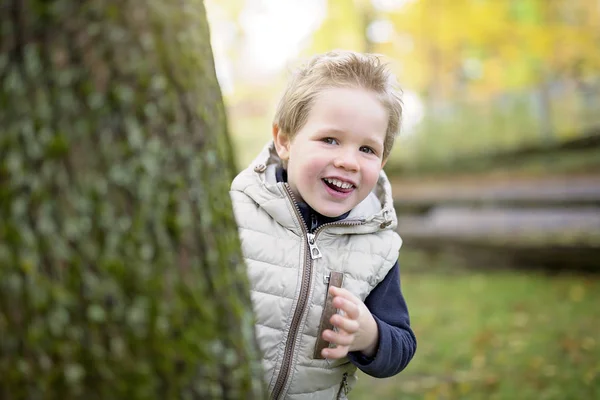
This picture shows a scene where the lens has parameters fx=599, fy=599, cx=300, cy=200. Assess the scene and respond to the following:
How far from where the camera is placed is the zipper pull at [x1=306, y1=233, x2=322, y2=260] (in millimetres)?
2092

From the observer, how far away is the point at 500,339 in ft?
18.6

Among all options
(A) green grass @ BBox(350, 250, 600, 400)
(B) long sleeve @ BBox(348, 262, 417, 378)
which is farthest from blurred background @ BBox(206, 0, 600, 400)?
(B) long sleeve @ BBox(348, 262, 417, 378)

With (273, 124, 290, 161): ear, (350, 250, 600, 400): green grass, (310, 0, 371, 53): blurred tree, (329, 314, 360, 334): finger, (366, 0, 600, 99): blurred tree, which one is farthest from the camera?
(310, 0, 371, 53): blurred tree

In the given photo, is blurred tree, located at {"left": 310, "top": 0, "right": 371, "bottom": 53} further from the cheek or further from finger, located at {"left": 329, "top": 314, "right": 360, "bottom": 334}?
finger, located at {"left": 329, "top": 314, "right": 360, "bottom": 334}

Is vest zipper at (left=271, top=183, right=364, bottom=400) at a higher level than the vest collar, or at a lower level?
lower

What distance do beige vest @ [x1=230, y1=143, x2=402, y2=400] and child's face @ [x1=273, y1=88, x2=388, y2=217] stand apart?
0.08m

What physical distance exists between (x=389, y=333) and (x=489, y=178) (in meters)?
9.43

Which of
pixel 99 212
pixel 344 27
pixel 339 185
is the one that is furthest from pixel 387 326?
pixel 344 27

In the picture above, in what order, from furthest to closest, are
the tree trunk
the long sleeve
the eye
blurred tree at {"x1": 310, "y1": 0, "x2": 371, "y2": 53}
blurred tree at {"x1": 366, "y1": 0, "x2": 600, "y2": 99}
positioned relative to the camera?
1. blurred tree at {"x1": 310, "y1": 0, "x2": 371, "y2": 53}
2. blurred tree at {"x1": 366, "y1": 0, "x2": 600, "y2": 99}
3. the eye
4. the long sleeve
5. the tree trunk

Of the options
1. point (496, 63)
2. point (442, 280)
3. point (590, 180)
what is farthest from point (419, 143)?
point (442, 280)

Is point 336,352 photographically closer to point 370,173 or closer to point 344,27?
point 370,173

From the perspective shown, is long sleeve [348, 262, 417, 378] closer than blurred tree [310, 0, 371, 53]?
Yes

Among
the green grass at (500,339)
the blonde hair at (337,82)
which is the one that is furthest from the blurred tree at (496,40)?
the blonde hair at (337,82)

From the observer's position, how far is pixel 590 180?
9305 mm
